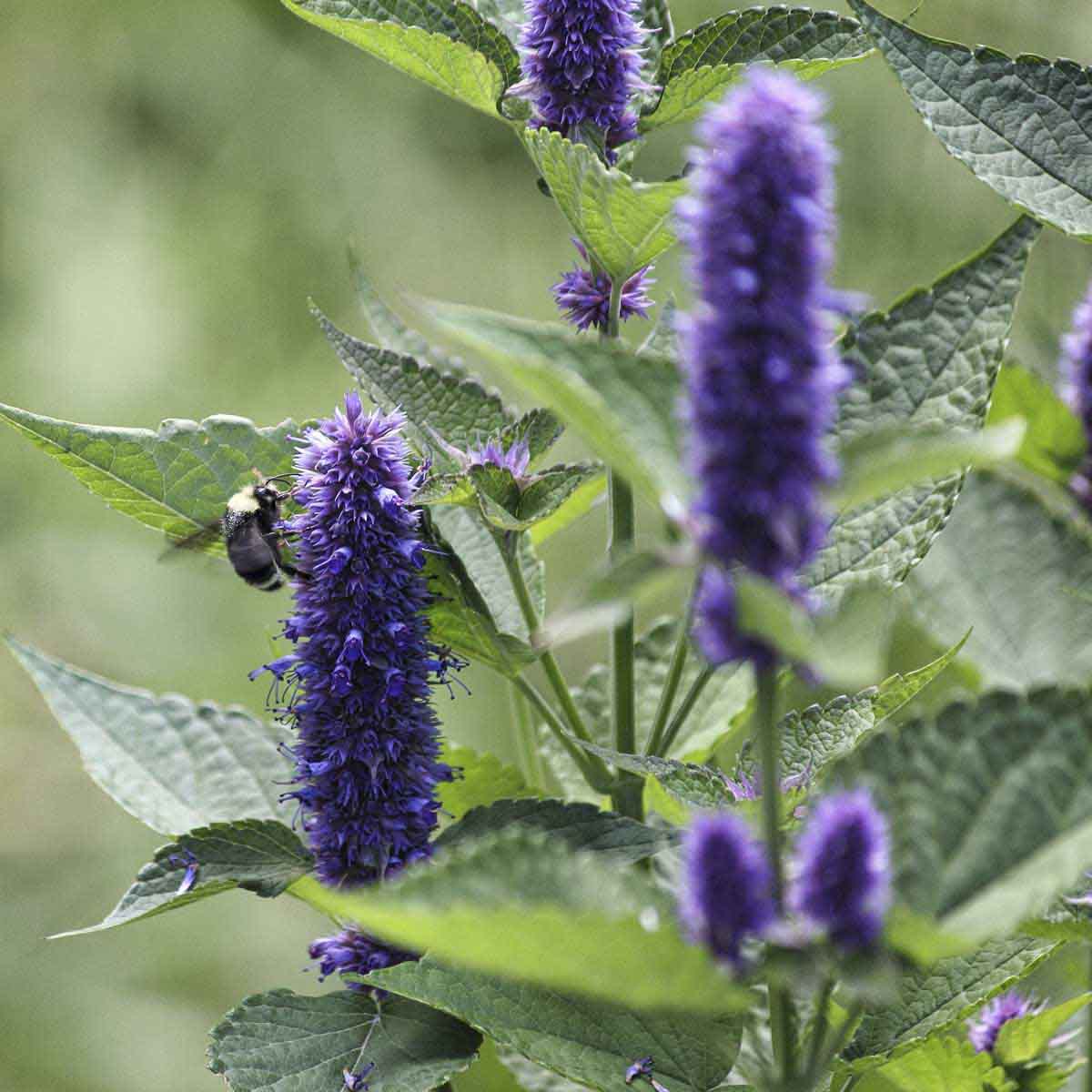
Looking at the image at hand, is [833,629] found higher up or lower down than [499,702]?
lower down

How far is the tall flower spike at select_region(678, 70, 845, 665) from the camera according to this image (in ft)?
2.00

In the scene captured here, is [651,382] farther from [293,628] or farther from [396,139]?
[396,139]

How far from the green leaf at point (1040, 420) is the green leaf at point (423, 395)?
39cm

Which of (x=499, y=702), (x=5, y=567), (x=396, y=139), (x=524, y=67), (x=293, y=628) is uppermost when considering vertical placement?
(x=396, y=139)

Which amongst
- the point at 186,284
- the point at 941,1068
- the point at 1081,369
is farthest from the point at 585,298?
the point at 186,284

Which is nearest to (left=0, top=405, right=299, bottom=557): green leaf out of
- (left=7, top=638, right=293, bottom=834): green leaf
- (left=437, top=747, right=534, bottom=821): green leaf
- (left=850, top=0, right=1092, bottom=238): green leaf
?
(left=7, top=638, right=293, bottom=834): green leaf

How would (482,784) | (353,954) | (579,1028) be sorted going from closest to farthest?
(579,1028) → (353,954) → (482,784)

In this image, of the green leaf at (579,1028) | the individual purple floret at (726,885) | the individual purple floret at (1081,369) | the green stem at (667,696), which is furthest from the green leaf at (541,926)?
the individual purple floret at (1081,369)

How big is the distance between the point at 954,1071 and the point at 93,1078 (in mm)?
2546

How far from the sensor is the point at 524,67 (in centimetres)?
111

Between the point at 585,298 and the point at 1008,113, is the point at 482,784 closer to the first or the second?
the point at 585,298

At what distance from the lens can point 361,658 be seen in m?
1.07

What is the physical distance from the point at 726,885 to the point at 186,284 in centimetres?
326

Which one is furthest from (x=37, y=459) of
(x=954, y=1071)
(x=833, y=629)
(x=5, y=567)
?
(x=833, y=629)
